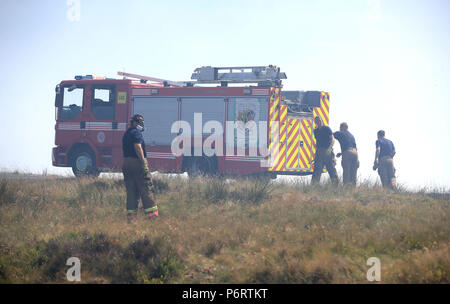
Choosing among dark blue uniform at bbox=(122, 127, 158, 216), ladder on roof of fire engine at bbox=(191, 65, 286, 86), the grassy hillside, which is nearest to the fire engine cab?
ladder on roof of fire engine at bbox=(191, 65, 286, 86)

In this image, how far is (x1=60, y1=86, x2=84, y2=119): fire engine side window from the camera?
1550 centimetres

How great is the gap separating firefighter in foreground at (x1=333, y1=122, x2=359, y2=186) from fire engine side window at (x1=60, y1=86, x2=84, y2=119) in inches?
312

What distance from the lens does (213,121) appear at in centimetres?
1395

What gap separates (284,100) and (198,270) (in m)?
8.11

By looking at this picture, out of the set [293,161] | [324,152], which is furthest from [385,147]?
[293,161]

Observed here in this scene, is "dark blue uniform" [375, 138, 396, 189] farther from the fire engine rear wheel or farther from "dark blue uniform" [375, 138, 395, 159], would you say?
the fire engine rear wheel

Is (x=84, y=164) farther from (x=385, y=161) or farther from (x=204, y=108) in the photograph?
(x=385, y=161)

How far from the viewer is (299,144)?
45.8ft

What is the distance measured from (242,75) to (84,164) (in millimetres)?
5634

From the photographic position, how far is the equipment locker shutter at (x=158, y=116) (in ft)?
47.6

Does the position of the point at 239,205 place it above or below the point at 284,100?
below
